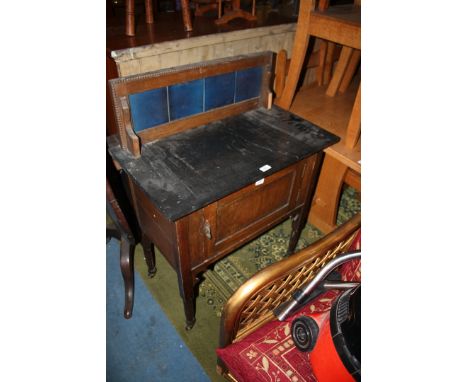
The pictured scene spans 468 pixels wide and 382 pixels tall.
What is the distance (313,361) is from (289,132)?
3.58ft

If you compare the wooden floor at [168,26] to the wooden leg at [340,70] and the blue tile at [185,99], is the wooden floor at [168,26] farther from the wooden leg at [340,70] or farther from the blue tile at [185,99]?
the wooden leg at [340,70]

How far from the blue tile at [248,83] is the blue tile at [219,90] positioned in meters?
A: 0.04

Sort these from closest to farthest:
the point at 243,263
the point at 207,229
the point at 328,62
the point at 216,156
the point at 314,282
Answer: the point at 314,282
the point at 207,229
the point at 216,156
the point at 243,263
the point at 328,62

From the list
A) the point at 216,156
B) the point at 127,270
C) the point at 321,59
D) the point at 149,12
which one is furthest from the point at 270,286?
the point at 321,59

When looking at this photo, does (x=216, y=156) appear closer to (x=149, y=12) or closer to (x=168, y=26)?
(x=168, y=26)

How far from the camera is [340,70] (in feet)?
7.47

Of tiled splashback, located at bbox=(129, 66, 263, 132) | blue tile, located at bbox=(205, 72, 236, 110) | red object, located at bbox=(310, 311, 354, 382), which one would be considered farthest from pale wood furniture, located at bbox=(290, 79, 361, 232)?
red object, located at bbox=(310, 311, 354, 382)

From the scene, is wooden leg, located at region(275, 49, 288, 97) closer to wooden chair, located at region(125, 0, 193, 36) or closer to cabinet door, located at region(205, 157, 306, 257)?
wooden chair, located at region(125, 0, 193, 36)

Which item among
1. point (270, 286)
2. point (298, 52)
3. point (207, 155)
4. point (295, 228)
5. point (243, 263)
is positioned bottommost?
point (243, 263)

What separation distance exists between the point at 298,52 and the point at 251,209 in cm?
103
